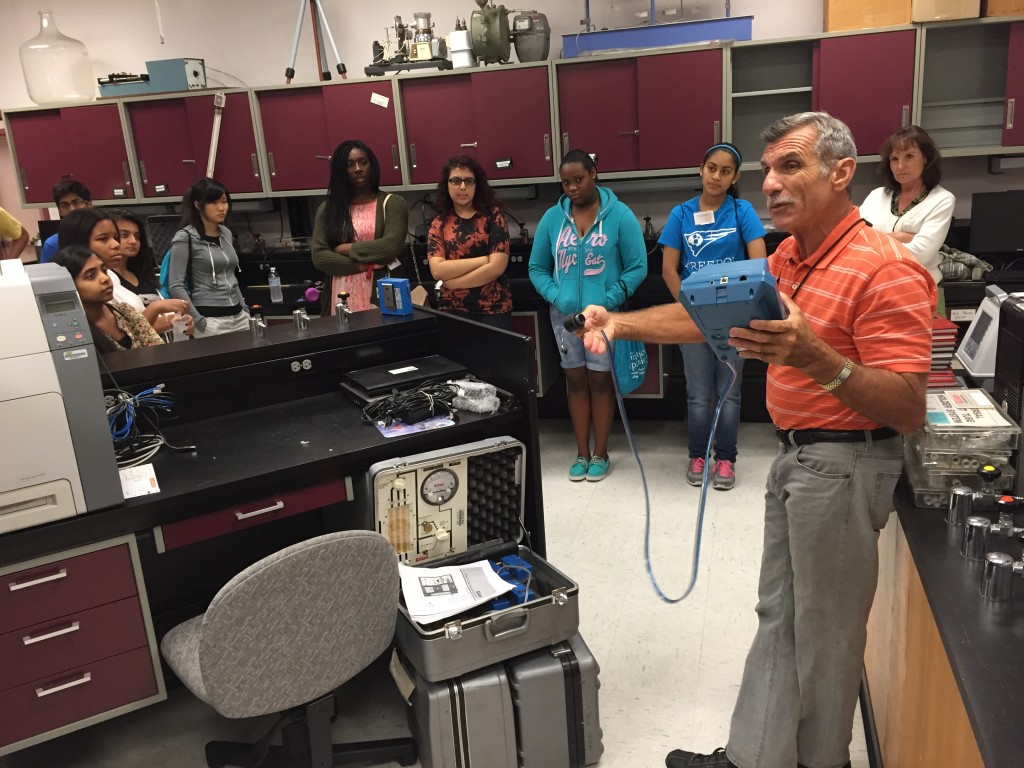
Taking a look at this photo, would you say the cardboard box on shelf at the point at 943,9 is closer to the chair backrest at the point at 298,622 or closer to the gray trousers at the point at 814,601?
the gray trousers at the point at 814,601

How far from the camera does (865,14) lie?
393 centimetres

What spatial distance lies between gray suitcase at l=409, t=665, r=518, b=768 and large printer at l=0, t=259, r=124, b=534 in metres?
0.88

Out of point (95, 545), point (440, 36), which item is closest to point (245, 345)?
point (95, 545)

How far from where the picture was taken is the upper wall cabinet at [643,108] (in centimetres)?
417

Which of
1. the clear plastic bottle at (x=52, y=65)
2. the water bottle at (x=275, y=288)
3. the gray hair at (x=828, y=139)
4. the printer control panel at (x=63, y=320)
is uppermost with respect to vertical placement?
the clear plastic bottle at (x=52, y=65)

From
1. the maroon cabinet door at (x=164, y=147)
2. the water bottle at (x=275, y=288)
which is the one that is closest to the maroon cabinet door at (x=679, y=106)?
the water bottle at (x=275, y=288)

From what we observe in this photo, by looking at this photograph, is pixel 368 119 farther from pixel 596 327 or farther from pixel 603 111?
pixel 596 327

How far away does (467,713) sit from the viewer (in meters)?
1.92

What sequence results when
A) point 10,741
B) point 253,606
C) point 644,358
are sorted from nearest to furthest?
point 253,606, point 10,741, point 644,358

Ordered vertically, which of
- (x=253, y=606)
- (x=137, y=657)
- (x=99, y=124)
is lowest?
(x=137, y=657)

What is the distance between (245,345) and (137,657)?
2.99ft

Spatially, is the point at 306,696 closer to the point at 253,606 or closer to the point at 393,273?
the point at 253,606

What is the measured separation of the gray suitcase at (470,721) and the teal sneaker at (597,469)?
6.17 ft

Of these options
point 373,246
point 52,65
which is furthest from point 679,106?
point 52,65
